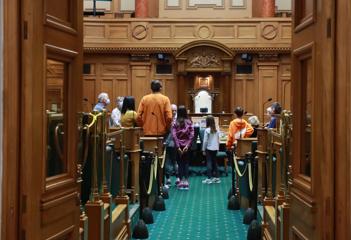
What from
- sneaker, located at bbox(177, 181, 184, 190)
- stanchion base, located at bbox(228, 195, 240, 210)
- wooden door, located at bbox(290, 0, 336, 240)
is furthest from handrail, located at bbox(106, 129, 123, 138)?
sneaker, located at bbox(177, 181, 184, 190)

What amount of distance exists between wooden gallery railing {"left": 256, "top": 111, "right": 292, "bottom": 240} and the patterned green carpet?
21.9 inches

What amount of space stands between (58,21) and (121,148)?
3733 mm

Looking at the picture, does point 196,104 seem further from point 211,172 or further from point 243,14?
point 211,172

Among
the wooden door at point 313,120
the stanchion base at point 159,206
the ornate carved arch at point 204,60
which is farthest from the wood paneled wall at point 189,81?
the wooden door at point 313,120

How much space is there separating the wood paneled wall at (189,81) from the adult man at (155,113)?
25.5 feet

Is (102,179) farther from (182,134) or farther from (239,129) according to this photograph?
(182,134)

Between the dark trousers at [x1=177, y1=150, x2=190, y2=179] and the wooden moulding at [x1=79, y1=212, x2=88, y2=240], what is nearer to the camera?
the wooden moulding at [x1=79, y1=212, x2=88, y2=240]

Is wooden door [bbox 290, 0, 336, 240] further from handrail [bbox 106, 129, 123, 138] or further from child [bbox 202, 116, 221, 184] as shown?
child [bbox 202, 116, 221, 184]

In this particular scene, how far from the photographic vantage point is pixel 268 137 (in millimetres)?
6652

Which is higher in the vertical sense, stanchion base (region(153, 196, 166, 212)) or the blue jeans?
the blue jeans

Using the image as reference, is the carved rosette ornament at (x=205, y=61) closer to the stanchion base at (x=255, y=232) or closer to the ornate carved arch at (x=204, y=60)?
the ornate carved arch at (x=204, y=60)

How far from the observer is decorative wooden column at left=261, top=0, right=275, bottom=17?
18203 mm

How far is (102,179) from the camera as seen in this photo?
5.73m

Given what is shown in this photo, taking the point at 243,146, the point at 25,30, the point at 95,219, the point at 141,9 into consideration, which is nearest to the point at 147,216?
the point at 243,146
